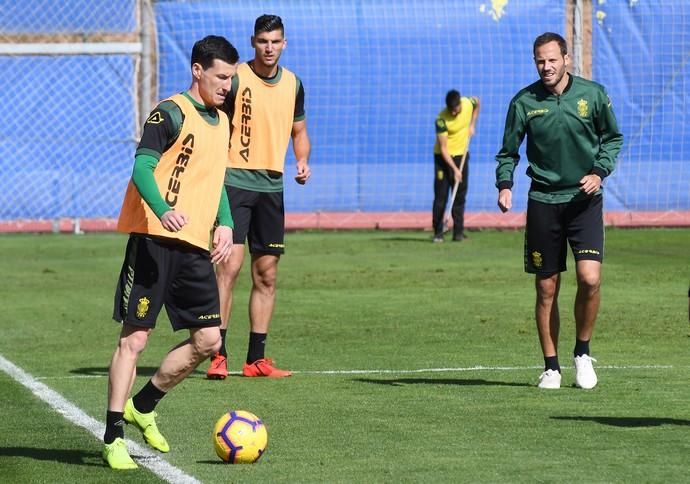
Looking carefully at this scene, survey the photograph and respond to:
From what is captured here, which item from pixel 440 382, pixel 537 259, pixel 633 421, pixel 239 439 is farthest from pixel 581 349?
pixel 239 439

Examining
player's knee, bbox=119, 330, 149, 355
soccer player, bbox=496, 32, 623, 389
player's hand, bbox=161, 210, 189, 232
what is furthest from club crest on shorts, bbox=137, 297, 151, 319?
soccer player, bbox=496, 32, 623, 389

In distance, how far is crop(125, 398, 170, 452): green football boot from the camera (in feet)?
23.8

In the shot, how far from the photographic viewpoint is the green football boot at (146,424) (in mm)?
7266

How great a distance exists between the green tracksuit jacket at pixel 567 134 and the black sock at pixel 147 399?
3.23m

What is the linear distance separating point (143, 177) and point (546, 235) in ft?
11.2

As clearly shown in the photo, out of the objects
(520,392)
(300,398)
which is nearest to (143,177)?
(300,398)

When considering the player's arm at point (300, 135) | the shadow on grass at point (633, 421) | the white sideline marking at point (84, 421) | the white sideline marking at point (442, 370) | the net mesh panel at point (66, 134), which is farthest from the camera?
the net mesh panel at point (66, 134)

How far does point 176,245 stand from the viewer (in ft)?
24.0

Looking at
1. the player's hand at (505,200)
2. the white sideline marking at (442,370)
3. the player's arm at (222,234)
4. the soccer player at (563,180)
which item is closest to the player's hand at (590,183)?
the soccer player at (563,180)

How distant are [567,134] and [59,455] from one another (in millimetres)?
3903

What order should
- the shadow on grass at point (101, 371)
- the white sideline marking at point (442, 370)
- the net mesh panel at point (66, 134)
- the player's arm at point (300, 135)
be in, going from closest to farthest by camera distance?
the white sideline marking at point (442, 370) → the shadow on grass at point (101, 371) → the player's arm at point (300, 135) → the net mesh panel at point (66, 134)

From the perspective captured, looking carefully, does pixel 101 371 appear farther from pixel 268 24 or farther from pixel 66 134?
pixel 66 134

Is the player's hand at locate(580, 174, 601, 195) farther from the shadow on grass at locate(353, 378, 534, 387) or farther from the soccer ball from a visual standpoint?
the soccer ball

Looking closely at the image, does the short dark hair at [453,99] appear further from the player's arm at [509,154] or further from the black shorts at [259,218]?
the player's arm at [509,154]
